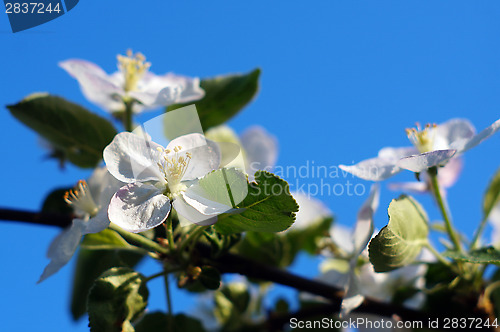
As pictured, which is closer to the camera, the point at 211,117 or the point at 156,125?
the point at 156,125

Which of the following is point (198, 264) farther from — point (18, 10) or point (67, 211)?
point (18, 10)

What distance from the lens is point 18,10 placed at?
1294 millimetres

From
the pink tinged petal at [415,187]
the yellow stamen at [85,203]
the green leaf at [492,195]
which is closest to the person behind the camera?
the yellow stamen at [85,203]

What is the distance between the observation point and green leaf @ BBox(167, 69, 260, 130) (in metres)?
1.29

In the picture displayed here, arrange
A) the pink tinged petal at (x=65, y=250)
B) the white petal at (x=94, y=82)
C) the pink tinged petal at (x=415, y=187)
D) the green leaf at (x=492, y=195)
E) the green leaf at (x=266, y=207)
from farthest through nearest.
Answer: the pink tinged petal at (x=415, y=187), the green leaf at (x=492, y=195), the white petal at (x=94, y=82), the pink tinged petal at (x=65, y=250), the green leaf at (x=266, y=207)

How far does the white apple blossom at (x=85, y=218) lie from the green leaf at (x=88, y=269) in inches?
11.3

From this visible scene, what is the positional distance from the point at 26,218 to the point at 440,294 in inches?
36.8

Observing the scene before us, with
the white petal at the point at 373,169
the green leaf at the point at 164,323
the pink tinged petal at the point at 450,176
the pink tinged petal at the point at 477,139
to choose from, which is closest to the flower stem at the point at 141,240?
the green leaf at the point at 164,323

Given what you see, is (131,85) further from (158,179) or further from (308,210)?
(308,210)

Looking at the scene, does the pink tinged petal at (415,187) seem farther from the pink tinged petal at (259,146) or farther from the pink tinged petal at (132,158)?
the pink tinged petal at (132,158)

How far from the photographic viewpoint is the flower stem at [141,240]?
90 centimetres

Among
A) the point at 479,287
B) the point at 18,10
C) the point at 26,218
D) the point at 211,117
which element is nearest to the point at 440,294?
the point at 479,287

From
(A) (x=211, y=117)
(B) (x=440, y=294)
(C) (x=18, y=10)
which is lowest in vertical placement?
(B) (x=440, y=294)

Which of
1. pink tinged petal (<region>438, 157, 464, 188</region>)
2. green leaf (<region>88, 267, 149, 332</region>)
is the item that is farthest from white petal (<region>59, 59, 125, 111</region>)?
pink tinged petal (<region>438, 157, 464, 188</region>)
